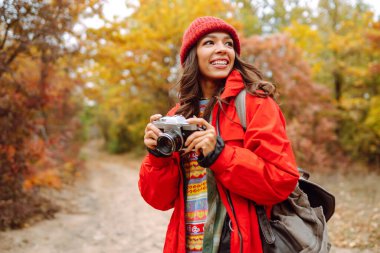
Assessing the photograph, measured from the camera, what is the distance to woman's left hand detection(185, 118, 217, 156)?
4.61ft

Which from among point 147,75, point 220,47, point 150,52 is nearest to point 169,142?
point 220,47

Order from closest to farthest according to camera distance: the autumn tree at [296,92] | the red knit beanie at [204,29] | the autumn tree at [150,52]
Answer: the red knit beanie at [204,29], the autumn tree at [296,92], the autumn tree at [150,52]

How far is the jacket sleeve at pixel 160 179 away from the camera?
66.5 inches

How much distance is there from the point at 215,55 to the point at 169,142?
0.59 metres

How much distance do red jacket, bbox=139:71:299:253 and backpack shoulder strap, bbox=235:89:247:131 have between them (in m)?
0.02

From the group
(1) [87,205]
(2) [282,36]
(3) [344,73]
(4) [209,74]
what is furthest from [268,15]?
(4) [209,74]

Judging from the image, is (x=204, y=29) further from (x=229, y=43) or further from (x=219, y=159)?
(x=219, y=159)

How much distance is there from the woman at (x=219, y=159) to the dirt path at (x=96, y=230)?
3.13m

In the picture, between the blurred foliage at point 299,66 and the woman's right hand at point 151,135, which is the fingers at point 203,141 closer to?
the woman's right hand at point 151,135

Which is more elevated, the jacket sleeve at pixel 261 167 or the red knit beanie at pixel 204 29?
the red knit beanie at pixel 204 29

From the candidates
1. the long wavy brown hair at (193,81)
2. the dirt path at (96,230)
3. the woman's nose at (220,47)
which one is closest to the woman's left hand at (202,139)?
the long wavy brown hair at (193,81)

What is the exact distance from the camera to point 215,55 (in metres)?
1.79

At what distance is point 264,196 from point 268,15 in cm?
1844

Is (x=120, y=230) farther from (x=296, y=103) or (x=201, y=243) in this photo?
(x=296, y=103)
